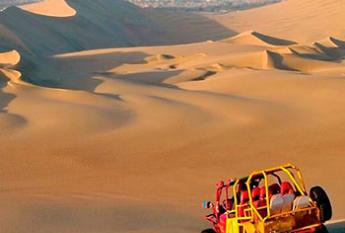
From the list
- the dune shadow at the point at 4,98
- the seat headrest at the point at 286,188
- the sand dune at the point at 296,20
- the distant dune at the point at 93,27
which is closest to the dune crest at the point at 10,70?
the dune shadow at the point at 4,98

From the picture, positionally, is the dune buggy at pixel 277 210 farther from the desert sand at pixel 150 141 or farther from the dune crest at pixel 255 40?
the dune crest at pixel 255 40

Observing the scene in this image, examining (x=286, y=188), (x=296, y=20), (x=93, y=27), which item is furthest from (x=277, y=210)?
(x=296, y=20)

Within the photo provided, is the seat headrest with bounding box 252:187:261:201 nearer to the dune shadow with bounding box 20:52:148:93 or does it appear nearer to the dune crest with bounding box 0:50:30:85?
the dune crest with bounding box 0:50:30:85

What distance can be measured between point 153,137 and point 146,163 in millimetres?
1650

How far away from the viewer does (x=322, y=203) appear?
5.61 m

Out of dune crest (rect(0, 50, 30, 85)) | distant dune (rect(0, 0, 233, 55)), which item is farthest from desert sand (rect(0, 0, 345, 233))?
distant dune (rect(0, 0, 233, 55))

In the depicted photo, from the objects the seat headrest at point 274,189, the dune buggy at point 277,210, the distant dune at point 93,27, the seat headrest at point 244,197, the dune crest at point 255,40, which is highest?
the distant dune at point 93,27

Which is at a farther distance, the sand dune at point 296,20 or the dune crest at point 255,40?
the sand dune at point 296,20

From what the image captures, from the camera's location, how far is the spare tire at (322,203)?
18.2ft

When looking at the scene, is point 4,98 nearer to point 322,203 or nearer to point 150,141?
point 150,141

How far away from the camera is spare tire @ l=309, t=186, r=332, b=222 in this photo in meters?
5.56

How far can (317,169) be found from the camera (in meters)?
10.6

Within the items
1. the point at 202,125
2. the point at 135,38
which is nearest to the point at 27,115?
the point at 202,125

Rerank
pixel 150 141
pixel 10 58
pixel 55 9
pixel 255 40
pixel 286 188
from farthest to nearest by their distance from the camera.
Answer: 1. pixel 55 9
2. pixel 255 40
3. pixel 10 58
4. pixel 150 141
5. pixel 286 188
